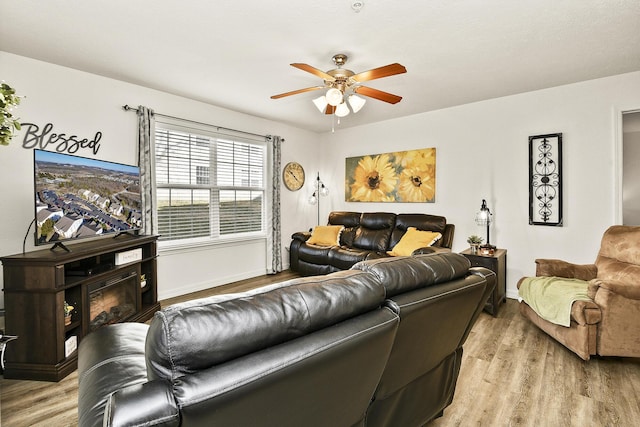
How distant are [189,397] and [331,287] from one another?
53 cm

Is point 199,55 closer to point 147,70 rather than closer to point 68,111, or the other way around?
point 147,70

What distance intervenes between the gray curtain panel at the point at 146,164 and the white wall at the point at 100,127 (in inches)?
3.7

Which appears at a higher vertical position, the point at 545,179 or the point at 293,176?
the point at 293,176

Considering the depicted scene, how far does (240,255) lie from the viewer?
4930 millimetres

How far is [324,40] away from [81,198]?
2.45 metres

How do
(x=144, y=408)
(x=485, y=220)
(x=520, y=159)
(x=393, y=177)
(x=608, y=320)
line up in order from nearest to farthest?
(x=144, y=408), (x=608, y=320), (x=485, y=220), (x=520, y=159), (x=393, y=177)

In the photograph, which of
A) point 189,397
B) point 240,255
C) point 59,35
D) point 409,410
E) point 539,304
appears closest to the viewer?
point 189,397

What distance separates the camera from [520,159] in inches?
156

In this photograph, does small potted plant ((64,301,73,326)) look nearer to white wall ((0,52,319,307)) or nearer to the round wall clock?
white wall ((0,52,319,307))

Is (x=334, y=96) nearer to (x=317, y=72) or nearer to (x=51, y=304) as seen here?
(x=317, y=72)

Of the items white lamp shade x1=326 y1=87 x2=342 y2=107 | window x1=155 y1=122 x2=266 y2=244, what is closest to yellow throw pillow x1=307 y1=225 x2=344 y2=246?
window x1=155 y1=122 x2=266 y2=244

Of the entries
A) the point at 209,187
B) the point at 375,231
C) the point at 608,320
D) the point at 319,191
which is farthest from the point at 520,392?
the point at 319,191

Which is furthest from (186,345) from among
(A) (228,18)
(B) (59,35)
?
(B) (59,35)

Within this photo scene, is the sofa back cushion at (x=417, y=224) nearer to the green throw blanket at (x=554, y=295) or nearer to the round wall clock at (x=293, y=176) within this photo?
the green throw blanket at (x=554, y=295)
